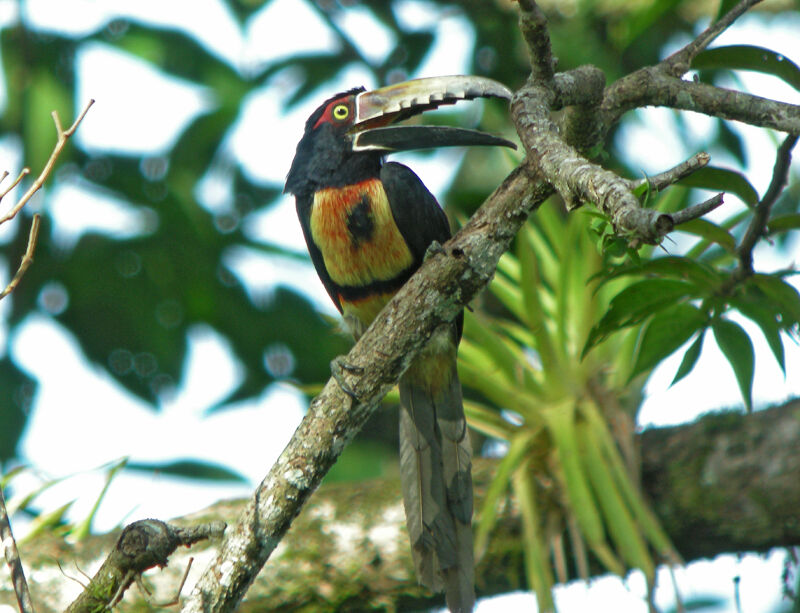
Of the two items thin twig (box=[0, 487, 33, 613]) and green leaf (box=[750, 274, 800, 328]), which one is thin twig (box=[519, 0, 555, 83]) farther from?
thin twig (box=[0, 487, 33, 613])

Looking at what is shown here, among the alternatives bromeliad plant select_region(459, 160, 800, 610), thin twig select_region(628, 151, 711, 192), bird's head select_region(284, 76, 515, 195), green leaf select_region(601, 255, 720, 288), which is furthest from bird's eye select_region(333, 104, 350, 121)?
thin twig select_region(628, 151, 711, 192)

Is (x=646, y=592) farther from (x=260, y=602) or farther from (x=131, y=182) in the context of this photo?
(x=131, y=182)

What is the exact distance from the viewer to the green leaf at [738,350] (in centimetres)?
313

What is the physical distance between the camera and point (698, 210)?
5.79ft

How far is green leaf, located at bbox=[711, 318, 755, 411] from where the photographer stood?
3133 mm

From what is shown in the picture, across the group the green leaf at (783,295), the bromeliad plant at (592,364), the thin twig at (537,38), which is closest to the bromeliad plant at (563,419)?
the bromeliad plant at (592,364)

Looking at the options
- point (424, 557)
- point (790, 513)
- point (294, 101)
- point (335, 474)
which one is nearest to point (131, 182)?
point (294, 101)

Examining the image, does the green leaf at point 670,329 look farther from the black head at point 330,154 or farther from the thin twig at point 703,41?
the black head at point 330,154

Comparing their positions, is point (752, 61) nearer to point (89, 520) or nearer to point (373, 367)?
point (373, 367)

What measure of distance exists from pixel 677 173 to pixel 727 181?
1070 mm

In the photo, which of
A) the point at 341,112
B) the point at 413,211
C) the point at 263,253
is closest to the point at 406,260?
the point at 413,211

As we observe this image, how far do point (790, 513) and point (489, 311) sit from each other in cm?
255

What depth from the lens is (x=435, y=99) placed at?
3254 mm

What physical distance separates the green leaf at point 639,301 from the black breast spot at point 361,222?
0.99m
